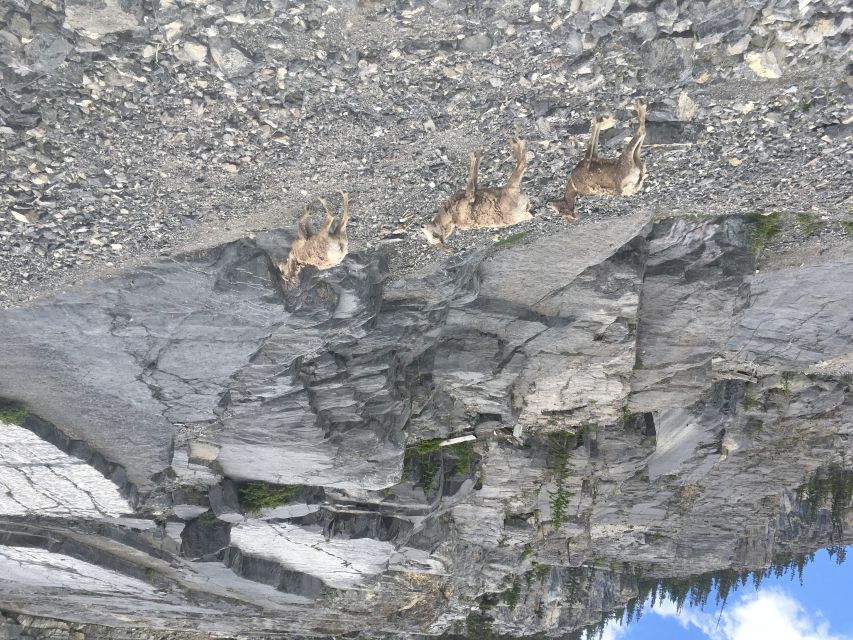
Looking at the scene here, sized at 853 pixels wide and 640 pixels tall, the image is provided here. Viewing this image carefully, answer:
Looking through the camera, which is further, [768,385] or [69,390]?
[768,385]

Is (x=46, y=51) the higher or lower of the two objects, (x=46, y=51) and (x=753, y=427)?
the lower

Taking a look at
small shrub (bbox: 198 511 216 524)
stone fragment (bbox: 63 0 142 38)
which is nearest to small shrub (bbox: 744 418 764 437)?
small shrub (bbox: 198 511 216 524)

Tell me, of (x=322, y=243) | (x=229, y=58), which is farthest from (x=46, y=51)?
(x=322, y=243)

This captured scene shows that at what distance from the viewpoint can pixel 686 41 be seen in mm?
4199

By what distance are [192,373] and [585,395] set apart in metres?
5.13

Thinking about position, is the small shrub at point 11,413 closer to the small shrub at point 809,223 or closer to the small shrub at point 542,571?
the small shrub at point 809,223

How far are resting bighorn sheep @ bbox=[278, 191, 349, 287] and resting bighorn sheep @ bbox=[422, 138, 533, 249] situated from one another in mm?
786

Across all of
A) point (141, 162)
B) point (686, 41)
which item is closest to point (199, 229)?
point (141, 162)

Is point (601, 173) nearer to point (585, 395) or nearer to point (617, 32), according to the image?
point (617, 32)

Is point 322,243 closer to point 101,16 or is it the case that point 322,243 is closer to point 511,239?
point 101,16

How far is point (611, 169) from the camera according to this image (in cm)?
477

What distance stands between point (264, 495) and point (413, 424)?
2229 mm

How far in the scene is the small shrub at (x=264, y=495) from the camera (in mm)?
9242

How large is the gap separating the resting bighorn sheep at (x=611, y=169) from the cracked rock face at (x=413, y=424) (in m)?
1.58
